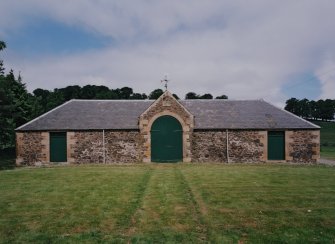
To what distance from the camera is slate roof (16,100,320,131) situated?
23750 millimetres

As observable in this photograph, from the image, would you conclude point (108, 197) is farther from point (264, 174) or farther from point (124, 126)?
point (124, 126)

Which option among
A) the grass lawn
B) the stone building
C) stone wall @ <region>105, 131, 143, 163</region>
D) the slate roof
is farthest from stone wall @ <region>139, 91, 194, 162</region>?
the grass lawn

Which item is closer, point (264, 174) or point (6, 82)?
point (264, 174)

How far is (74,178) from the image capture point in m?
16.1

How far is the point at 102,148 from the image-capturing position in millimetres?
23391

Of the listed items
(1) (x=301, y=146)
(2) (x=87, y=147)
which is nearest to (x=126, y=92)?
(2) (x=87, y=147)

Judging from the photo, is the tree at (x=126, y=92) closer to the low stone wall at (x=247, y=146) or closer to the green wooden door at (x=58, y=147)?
the green wooden door at (x=58, y=147)

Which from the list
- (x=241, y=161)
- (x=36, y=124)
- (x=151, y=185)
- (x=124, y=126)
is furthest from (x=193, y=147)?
(x=36, y=124)

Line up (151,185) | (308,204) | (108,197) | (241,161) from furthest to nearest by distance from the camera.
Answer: (241,161) < (151,185) < (108,197) < (308,204)

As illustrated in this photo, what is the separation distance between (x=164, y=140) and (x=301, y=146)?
10.9m

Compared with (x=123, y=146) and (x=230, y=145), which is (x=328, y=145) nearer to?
(x=230, y=145)

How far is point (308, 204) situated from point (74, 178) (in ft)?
37.5

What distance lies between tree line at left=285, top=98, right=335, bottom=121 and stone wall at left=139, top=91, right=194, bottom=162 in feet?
381

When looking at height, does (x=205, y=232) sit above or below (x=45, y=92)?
below
